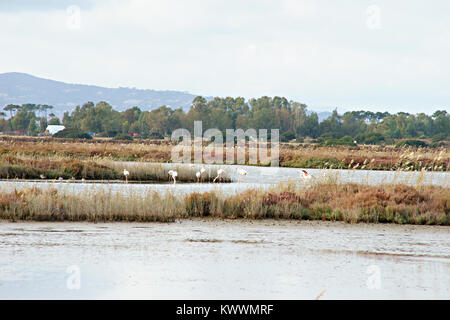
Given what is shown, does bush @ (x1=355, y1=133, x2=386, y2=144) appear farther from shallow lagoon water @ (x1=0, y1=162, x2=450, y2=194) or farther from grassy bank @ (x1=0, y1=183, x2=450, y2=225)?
grassy bank @ (x1=0, y1=183, x2=450, y2=225)

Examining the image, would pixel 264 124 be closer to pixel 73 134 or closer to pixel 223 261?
pixel 73 134

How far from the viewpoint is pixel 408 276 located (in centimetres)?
910

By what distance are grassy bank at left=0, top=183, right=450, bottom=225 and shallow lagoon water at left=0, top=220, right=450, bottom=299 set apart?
755mm

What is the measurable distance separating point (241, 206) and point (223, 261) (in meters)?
6.17

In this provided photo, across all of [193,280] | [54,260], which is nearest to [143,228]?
[54,260]

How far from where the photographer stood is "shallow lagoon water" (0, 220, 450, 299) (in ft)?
26.5

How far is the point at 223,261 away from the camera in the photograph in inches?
396

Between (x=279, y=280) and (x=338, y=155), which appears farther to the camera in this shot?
(x=338, y=155)

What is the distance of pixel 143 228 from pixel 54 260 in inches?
160

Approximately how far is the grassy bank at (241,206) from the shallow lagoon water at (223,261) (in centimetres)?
76

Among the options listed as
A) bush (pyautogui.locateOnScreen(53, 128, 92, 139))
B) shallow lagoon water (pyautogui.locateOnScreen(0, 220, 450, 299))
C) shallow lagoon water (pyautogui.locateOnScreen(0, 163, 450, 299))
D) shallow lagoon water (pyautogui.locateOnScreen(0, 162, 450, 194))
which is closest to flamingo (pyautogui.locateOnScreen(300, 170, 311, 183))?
shallow lagoon water (pyautogui.locateOnScreen(0, 162, 450, 194))

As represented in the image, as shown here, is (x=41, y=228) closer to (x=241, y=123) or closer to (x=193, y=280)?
(x=193, y=280)

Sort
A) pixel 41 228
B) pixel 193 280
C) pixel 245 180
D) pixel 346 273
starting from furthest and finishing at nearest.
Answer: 1. pixel 245 180
2. pixel 41 228
3. pixel 346 273
4. pixel 193 280

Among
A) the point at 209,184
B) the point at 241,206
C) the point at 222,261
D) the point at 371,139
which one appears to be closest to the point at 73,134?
the point at 371,139
